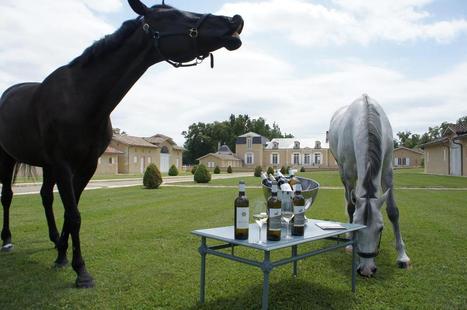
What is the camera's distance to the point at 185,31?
3.50 m

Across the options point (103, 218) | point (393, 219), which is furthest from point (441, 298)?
point (103, 218)

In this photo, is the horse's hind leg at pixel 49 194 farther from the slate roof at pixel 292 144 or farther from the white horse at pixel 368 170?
the slate roof at pixel 292 144

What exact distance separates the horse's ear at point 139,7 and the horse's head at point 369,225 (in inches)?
121

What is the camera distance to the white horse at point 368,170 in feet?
13.2

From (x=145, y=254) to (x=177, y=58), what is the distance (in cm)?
329

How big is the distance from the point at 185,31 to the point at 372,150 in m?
2.69

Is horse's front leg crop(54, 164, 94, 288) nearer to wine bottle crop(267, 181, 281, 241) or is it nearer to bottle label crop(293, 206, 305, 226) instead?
wine bottle crop(267, 181, 281, 241)

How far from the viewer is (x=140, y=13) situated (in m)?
3.65

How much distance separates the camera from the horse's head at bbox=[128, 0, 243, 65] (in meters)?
3.29

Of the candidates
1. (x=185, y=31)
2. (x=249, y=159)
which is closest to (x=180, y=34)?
(x=185, y=31)

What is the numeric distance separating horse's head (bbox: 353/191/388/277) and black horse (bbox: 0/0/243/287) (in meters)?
Answer: 2.28

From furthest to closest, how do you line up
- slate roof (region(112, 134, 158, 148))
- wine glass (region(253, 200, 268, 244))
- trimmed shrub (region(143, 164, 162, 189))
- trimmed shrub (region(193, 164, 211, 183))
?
1. slate roof (region(112, 134, 158, 148))
2. trimmed shrub (region(193, 164, 211, 183))
3. trimmed shrub (region(143, 164, 162, 189))
4. wine glass (region(253, 200, 268, 244))

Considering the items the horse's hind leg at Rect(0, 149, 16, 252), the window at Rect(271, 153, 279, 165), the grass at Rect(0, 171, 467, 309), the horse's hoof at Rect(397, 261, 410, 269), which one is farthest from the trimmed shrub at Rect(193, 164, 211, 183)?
the window at Rect(271, 153, 279, 165)

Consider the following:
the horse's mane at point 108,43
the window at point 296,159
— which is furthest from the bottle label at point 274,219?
the window at point 296,159
